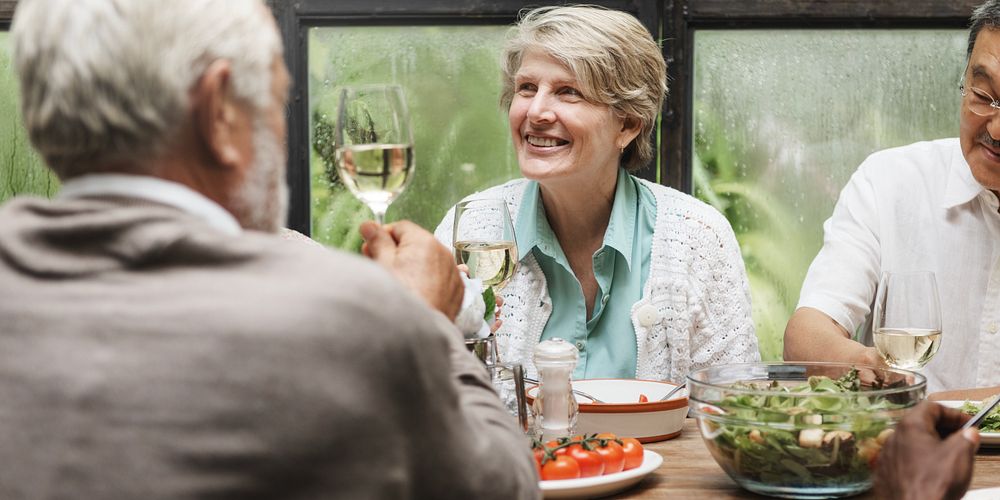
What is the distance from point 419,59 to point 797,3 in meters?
1.27

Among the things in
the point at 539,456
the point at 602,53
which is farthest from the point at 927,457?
the point at 602,53

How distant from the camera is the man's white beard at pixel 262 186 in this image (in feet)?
3.08

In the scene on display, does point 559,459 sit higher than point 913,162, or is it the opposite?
point 913,162

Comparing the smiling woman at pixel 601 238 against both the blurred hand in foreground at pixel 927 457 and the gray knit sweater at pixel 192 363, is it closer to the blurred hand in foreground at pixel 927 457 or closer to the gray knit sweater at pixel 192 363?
the blurred hand in foreground at pixel 927 457

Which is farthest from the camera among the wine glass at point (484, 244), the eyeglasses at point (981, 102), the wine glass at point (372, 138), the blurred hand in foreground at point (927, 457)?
the eyeglasses at point (981, 102)

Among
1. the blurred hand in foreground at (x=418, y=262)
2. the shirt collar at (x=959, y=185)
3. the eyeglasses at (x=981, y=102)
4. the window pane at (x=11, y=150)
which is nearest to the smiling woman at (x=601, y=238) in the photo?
the shirt collar at (x=959, y=185)

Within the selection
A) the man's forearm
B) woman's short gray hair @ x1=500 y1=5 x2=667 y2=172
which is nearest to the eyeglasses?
the man's forearm

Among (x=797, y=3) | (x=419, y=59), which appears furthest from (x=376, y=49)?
(x=797, y=3)

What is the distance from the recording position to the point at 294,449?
785 mm

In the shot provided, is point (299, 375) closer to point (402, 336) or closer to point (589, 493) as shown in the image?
point (402, 336)

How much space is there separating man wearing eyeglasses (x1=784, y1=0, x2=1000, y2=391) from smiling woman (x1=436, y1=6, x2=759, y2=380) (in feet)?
0.86

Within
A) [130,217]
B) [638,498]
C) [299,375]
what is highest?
[130,217]

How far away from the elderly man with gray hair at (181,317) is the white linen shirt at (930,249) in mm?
1754

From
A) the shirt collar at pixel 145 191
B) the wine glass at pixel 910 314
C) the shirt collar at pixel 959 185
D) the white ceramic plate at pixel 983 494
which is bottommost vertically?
the white ceramic plate at pixel 983 494
